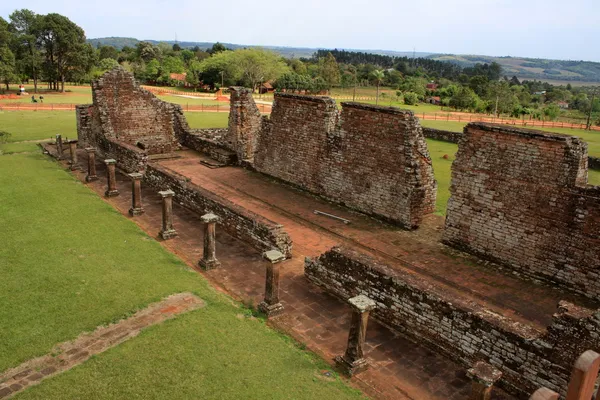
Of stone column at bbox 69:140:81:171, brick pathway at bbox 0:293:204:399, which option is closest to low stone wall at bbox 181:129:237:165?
stone column at bbox 69:140:81:171

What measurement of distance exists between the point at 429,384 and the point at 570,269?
4858 mm

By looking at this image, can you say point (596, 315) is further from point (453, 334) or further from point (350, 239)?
point (350, 239)

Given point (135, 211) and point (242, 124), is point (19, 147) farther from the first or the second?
point (135, 211)

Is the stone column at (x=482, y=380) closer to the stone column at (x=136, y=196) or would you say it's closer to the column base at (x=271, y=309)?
the column base at (x=271, y=309)

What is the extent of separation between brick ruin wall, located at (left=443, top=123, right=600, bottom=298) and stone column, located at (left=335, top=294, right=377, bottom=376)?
17.1 feet

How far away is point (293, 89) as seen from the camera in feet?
246

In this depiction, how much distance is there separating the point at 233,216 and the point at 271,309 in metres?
3.83

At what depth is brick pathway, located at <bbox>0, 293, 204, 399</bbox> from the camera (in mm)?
6227

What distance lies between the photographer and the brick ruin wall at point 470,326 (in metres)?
6.28

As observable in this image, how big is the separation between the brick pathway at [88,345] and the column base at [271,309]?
3.57ft

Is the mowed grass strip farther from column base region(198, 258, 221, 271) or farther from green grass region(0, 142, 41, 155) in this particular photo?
green grass region(0, 142, 41, 155)

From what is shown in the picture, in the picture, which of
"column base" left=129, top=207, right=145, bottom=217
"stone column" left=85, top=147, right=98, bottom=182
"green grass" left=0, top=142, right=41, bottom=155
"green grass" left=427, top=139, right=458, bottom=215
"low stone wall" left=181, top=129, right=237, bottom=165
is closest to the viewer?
"column base" left=129, top=207, right=145, bottom=217

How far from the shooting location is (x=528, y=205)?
33.2 feet

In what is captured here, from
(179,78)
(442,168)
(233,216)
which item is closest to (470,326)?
(233,216)
